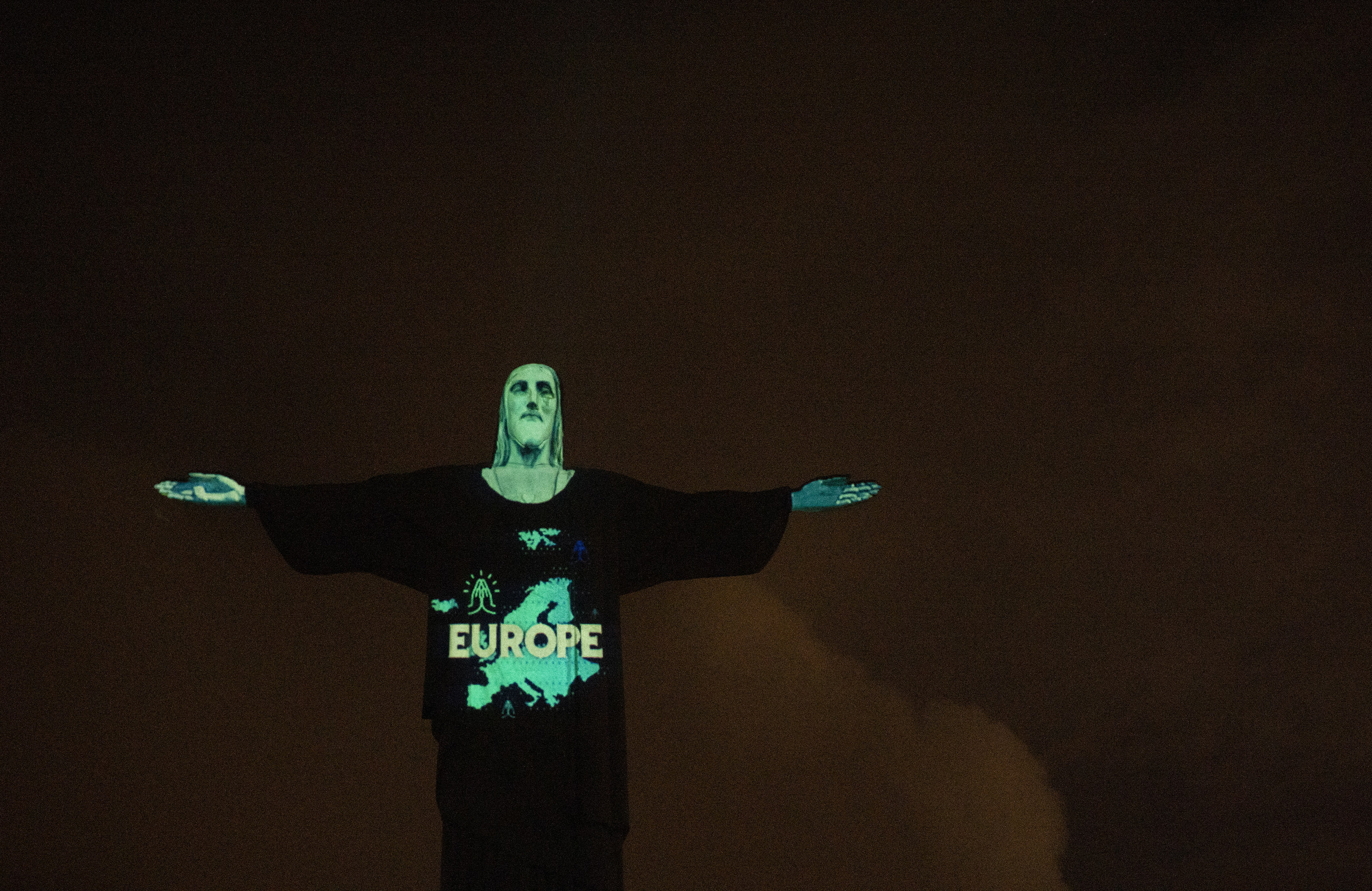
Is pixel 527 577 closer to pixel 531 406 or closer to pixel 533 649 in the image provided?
pixel 533 649

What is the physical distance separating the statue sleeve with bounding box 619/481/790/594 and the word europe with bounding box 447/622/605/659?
0.23 metres

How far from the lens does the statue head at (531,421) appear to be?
114 inches

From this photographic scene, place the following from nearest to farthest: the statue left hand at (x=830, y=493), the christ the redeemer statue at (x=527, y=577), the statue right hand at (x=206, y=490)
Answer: the christ the redeemer statue at (x=527, y=577) < the statue right hand at (x=206, y=490) < the statue left hand at (x=830, y=493)

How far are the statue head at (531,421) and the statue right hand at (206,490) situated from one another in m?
0.59

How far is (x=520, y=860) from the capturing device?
2.56 metres

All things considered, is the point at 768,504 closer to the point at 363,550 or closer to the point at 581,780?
the point at 581,780

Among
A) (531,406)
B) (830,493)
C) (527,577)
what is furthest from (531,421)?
(830,493)

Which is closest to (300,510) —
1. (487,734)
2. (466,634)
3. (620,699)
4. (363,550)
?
(363,550)

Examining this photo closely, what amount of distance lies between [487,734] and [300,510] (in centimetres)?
67

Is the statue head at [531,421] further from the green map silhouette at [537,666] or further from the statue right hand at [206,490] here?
the statue right hand at [206,490]

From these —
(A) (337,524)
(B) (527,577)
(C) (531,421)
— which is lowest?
(B) (527,577)

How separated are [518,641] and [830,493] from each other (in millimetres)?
795

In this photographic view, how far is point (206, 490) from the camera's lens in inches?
106

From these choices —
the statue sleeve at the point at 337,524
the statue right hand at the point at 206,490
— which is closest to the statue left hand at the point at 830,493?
the statue sleeve at the point at 337,524
